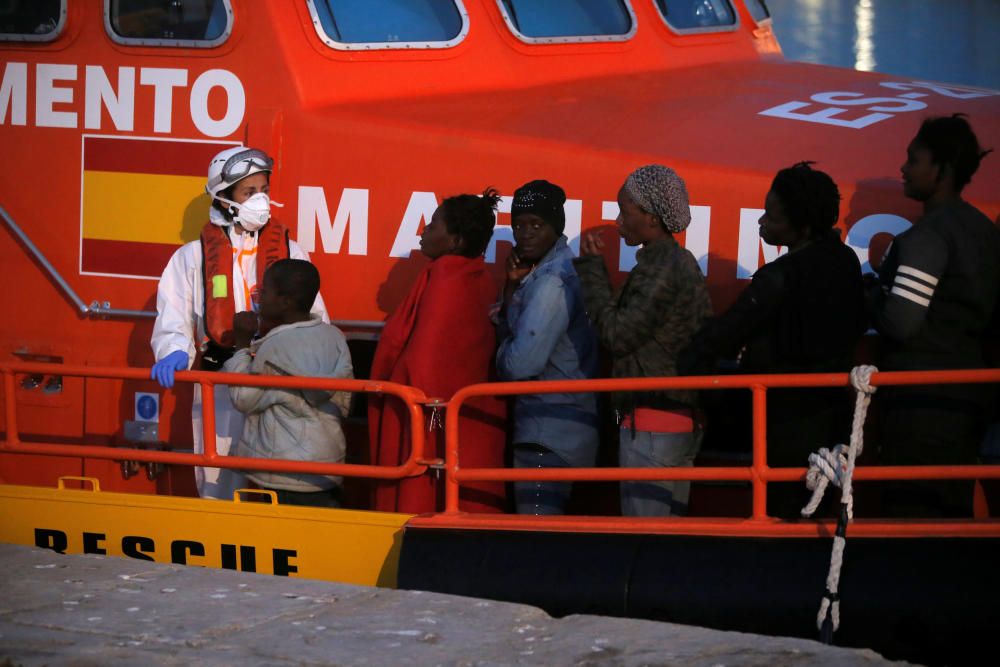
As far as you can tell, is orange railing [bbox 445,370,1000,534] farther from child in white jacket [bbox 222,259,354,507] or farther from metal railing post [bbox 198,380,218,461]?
metal railing post [bbox 198,380,218,461]

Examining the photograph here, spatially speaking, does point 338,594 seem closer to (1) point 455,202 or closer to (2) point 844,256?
(1) point 455,202

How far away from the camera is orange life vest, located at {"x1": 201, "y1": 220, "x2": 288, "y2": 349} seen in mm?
5051

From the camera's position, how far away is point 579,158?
498 centimetres

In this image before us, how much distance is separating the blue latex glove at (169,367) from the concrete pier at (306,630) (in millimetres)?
699

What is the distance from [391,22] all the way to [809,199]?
1984mm

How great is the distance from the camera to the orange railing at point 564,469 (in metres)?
3.80

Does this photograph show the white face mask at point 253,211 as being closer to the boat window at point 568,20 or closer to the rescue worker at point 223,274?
the rescue worker at point 223,274

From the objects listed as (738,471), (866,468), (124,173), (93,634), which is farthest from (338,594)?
(124,173)

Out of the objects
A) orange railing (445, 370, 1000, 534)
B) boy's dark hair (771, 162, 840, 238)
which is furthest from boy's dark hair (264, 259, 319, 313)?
boy's dark hair (771, 162, 840, 238)

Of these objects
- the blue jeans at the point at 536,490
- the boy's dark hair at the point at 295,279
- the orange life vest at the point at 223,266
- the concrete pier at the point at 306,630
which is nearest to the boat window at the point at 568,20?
the orange life vest at the point at 223,266

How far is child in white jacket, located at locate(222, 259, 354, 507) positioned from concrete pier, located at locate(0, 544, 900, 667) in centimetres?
56

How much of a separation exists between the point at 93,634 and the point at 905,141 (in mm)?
3121

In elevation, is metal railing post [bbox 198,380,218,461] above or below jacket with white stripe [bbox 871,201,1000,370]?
below

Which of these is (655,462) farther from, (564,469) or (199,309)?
(199,309)
